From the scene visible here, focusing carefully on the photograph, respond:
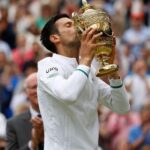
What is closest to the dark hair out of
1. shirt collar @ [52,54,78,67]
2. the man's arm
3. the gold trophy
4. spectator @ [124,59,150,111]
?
shirt collar @ [52,54,78,67]

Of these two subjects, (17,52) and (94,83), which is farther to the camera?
(17,52)

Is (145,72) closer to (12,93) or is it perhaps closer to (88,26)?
(12,93)

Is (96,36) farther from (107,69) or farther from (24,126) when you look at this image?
(24,126)

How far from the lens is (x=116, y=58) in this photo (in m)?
13.6

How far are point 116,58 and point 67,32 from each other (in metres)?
6.77

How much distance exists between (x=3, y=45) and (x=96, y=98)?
9.10 m

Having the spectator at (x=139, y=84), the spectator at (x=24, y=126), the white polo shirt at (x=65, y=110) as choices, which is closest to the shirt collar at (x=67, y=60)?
the white polo shirt at (x=65, y=110)

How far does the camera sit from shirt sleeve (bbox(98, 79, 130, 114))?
22.5ft

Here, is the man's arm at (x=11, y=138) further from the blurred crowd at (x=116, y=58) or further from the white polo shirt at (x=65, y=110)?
the white polo shirt at (x=65, y=110)

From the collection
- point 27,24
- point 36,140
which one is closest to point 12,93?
point 27,24

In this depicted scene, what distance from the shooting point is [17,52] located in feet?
51.7

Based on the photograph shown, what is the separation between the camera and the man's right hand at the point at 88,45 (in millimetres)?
6477

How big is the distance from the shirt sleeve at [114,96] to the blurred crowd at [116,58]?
1.84 m

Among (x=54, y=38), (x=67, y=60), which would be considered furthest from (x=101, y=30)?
(x=54, y=38)
